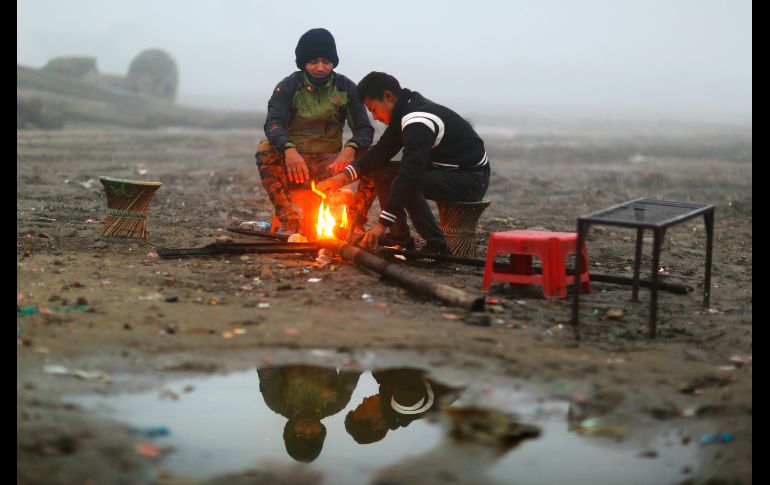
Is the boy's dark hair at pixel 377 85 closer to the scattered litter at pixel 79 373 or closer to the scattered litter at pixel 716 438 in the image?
the scattered litter at pixel 79 373

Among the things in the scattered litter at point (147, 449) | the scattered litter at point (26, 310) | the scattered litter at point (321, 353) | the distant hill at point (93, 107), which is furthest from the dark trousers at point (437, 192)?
the distant hill at point (93, 107)

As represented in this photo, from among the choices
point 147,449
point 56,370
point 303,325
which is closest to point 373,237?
point 303,325

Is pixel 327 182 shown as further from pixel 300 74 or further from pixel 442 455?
pixel 442 455

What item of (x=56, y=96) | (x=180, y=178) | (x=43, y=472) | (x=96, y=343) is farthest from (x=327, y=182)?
(x=56, y=96)

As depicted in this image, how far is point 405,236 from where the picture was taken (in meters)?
8.74

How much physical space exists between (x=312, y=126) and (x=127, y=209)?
74.5 inches

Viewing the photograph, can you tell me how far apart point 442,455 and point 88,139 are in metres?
23.2

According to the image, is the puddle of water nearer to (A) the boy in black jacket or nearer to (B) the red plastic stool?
(B) the red plastic stool

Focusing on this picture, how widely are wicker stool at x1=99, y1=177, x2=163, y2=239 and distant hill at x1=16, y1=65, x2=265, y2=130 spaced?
2236cm

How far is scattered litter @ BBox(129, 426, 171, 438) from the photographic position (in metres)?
4.43

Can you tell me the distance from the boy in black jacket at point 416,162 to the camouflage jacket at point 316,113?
23.4 inches

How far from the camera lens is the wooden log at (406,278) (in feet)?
21.1

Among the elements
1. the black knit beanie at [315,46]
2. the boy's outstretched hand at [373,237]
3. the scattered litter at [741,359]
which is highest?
the black knit beanie at [315,46]

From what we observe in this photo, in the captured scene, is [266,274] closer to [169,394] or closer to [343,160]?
[343,160]
